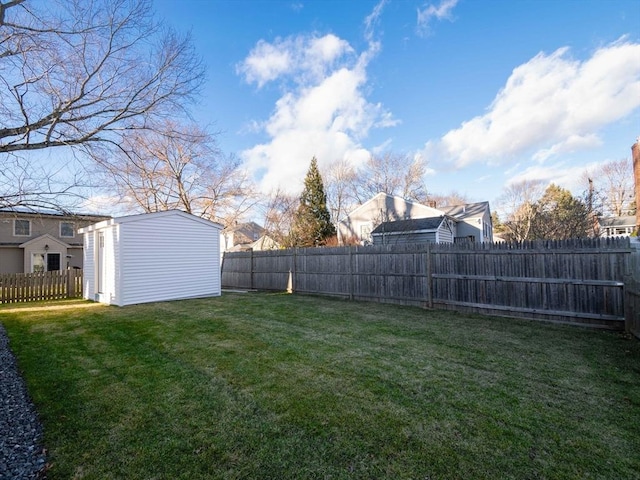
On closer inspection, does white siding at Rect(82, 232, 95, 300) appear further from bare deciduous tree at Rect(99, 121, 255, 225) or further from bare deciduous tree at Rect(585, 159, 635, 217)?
bare deciduous tree at Rect(585, 159, 635, 217)

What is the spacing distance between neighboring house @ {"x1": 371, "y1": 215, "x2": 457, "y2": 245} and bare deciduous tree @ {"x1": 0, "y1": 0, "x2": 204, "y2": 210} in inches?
544

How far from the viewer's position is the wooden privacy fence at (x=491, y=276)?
6000 millimetres

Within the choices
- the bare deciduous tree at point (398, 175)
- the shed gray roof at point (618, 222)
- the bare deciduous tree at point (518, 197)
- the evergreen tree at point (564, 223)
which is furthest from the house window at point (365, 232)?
the shed gray roof at point (618, 222)

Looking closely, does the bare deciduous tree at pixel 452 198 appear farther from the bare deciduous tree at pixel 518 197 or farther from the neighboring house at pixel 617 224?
the neighboring house at pixel 617 224

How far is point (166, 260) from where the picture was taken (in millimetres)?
10680

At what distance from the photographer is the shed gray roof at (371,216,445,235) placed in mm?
18406

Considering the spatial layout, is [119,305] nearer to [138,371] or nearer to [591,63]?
[138,371]

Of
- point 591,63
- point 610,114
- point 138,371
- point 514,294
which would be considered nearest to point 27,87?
point 138,371

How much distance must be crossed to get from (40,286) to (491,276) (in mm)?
15092

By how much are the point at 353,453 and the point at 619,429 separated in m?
2.24

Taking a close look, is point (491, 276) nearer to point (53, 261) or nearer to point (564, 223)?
point (564, 223)

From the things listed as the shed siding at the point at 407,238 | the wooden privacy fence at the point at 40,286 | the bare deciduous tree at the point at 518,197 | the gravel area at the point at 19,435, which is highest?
the bare deciduous tree at the point at 518,197

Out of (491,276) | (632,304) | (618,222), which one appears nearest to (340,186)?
(618,222)

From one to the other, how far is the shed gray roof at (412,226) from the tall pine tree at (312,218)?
18.1 ft
